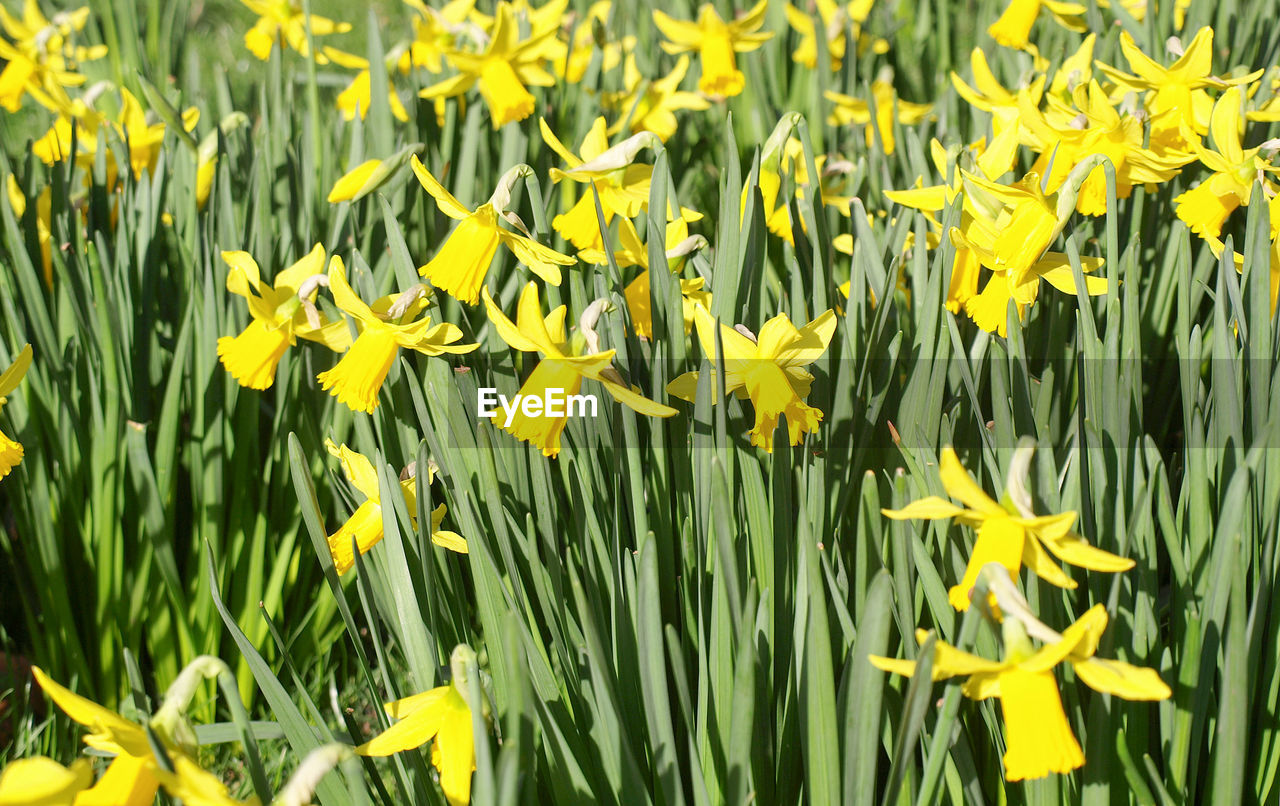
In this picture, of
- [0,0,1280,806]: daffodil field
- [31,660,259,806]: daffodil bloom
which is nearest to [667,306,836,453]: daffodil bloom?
[0,0,1280,806]: daffodil field

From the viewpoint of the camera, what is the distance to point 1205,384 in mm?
1629

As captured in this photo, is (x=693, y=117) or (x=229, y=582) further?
(x=693, y=117)

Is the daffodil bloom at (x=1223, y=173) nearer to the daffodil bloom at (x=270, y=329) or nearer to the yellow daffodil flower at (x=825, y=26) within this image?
the daffodil bloom at (x=270, y=329)

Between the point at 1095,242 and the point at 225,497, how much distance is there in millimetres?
1610

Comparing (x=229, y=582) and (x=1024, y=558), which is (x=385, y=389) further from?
(x=1024, y=558)

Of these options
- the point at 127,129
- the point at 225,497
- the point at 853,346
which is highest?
the point at 127,129

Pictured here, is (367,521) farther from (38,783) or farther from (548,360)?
(38,783)

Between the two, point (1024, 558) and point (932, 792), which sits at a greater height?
point (1024, 558)

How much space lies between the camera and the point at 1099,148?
4.54 feet

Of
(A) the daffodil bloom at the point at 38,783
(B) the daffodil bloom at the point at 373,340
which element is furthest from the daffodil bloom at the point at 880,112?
(A) the daffodil bloom at the point at 38,783

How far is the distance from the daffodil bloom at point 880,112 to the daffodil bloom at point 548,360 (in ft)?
4.50

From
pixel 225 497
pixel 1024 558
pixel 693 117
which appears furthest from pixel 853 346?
pixel 693 117

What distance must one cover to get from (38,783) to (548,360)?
0.62 m

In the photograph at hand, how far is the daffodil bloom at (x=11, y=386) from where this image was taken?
1090 mm
